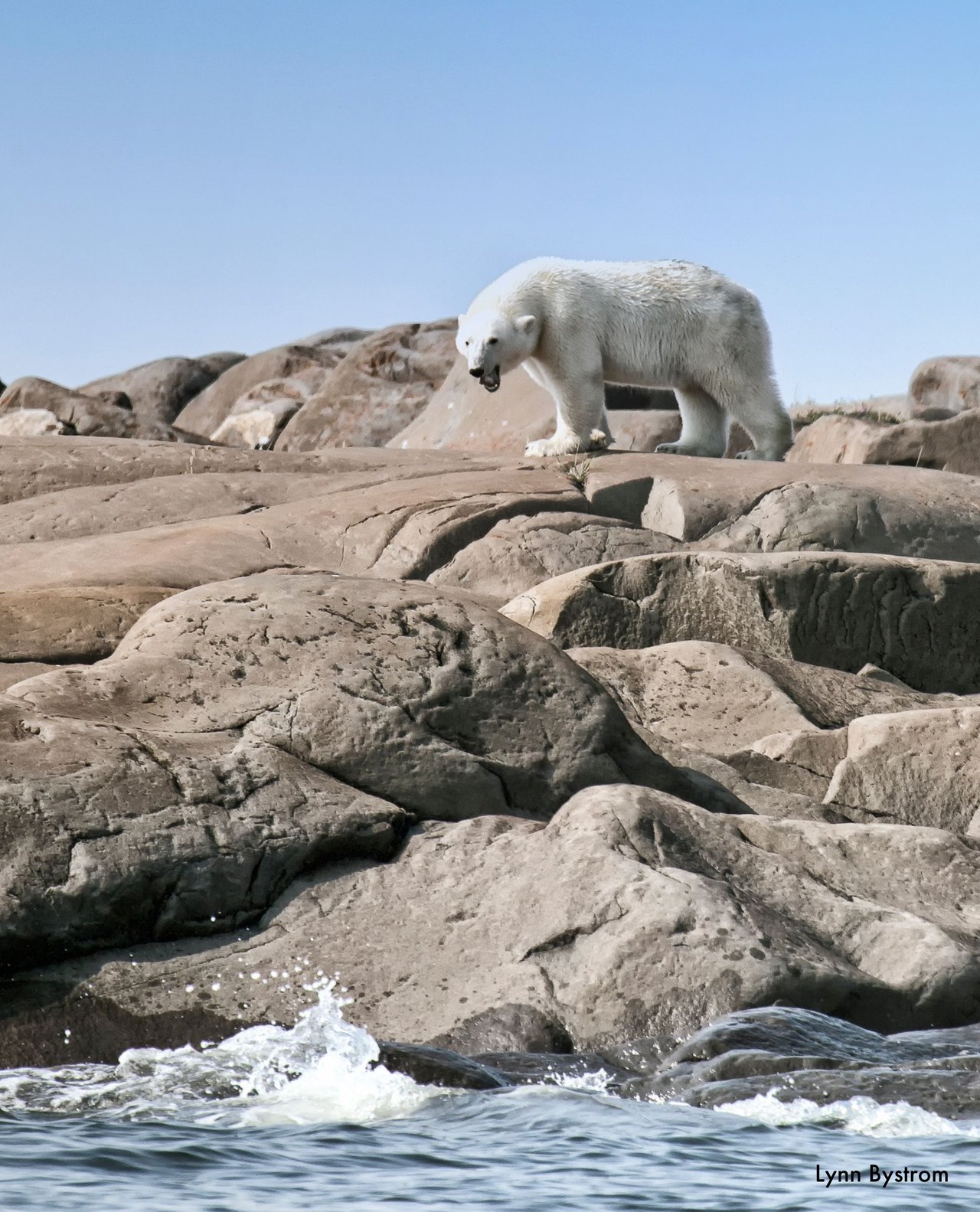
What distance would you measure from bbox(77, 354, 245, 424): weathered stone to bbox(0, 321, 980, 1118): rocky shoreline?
21.9 metres

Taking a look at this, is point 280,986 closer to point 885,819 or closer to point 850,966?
point 850,966

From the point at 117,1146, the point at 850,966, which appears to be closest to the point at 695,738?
the point at 850,966

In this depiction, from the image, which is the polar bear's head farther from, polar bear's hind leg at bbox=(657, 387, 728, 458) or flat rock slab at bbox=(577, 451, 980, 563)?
flat rock slab at bbox=(577, 451, 980, 563)

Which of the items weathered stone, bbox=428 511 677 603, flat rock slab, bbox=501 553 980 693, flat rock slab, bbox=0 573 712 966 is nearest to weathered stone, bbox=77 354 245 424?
weathered stone, bbox=428 511 677 603

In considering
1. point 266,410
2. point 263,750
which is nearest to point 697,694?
point 263,750

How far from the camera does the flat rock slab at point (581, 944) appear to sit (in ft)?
16.8

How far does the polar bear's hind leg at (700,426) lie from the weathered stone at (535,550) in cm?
357

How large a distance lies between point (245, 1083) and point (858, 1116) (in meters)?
1.74

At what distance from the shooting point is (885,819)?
7.14m

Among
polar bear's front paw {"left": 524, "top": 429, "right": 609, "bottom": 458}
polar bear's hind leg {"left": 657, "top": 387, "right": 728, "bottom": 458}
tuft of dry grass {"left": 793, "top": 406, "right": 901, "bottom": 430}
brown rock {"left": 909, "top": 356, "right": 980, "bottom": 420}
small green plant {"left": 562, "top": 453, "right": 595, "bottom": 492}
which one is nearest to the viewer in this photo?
small green plant {"left": 562, "top": 453, "right": 595, "bottom": 492}

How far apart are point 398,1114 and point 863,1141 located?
4.12 feet

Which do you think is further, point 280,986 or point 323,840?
point 323,840

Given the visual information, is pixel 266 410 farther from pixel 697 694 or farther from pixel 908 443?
pixel 697 694

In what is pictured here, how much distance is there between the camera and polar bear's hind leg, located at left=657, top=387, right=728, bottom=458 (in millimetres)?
14141
